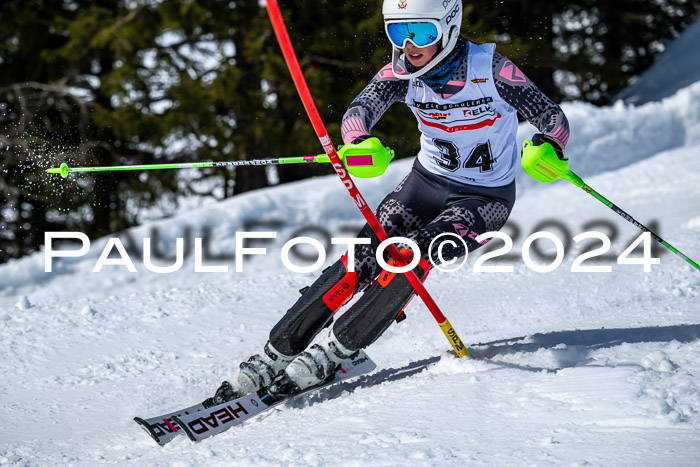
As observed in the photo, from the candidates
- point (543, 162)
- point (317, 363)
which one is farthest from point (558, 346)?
point (317, 363)

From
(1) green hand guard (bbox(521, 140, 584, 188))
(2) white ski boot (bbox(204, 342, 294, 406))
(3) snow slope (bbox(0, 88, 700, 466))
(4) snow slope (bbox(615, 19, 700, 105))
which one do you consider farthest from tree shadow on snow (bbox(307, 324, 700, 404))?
(4) snow slope (bbox(615, 19, 700, 105))

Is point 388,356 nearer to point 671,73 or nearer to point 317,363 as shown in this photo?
point 317,363

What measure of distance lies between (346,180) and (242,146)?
904cm

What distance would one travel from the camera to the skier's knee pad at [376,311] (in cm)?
319

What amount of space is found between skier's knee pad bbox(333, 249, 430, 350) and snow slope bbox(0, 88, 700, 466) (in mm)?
259

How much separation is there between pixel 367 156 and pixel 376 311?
68 centimetres

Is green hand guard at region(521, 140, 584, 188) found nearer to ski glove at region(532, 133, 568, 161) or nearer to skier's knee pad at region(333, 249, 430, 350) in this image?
ski glove at region(532, 133, 568, 161)

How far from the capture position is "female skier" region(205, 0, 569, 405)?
3.24 m

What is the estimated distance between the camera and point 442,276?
222 inches

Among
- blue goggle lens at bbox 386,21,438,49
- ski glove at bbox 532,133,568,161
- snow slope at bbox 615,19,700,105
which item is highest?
snow slope at bbox 615,19,700,105

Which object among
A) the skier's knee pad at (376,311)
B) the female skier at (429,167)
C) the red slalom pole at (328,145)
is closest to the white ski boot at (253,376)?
the female skier at (429,167)

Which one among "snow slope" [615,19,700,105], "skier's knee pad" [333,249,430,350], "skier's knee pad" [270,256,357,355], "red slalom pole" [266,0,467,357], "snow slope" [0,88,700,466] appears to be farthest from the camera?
"snow slope" [615,19,700,105]

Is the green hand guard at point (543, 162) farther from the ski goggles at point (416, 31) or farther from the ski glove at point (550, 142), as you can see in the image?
the ski goggles at point (416, 31)

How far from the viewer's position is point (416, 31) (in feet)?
10.8
